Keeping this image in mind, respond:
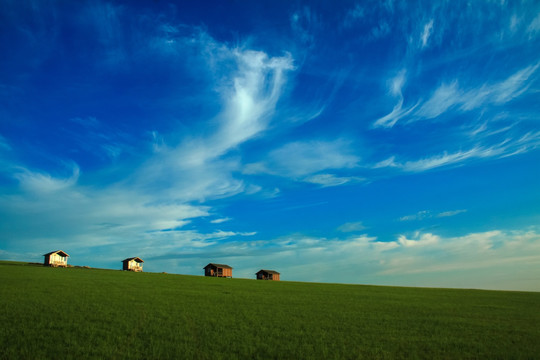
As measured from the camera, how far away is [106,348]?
1421 centimetres

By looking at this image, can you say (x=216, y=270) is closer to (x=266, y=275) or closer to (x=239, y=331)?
(x=266, y=275)

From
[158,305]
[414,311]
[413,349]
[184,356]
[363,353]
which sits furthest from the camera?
[414,311]

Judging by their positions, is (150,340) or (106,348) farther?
(150,340)

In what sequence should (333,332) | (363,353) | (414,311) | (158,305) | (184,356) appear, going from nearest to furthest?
(184,356) < (363,353) < (333,332) < (158,305) < (414,311)

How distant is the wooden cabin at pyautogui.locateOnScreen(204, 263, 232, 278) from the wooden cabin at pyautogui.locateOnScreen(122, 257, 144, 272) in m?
19.4

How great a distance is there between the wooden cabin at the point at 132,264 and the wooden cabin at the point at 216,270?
762 inches

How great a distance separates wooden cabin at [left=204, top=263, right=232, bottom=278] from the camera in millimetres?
91125

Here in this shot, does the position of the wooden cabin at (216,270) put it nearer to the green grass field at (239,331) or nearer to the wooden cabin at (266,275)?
the wooden cabin at (266,275)

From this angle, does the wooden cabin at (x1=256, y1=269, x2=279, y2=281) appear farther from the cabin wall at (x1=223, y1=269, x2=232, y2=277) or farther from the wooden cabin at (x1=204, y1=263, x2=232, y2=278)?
the wooden cabin at (x1=204, y1=263, x2=232, y2=278)

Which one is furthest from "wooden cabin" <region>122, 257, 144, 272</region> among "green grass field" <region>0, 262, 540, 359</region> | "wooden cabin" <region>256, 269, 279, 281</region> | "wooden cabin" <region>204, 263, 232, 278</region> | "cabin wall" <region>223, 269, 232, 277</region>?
"green grass field" <region>0, 262, 540, 359</region>

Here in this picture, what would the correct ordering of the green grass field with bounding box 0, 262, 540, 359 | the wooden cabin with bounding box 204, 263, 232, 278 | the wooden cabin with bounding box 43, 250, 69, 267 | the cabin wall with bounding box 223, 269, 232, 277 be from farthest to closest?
the cabin wall with bounding box 223, 269, 232, 277 → the wooden cabin with bounding box 204, 263, 232, 278 → the wooden cabin with bounding box 43, 250, 69, 267 → the green grass field with bounding box 0, 262, 540, 359

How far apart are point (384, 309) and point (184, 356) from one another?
22828 millimetres

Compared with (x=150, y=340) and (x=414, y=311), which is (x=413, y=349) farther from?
(x=414, y=311)

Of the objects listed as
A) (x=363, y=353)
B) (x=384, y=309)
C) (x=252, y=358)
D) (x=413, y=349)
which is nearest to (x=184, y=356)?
(x=252, y=358)
